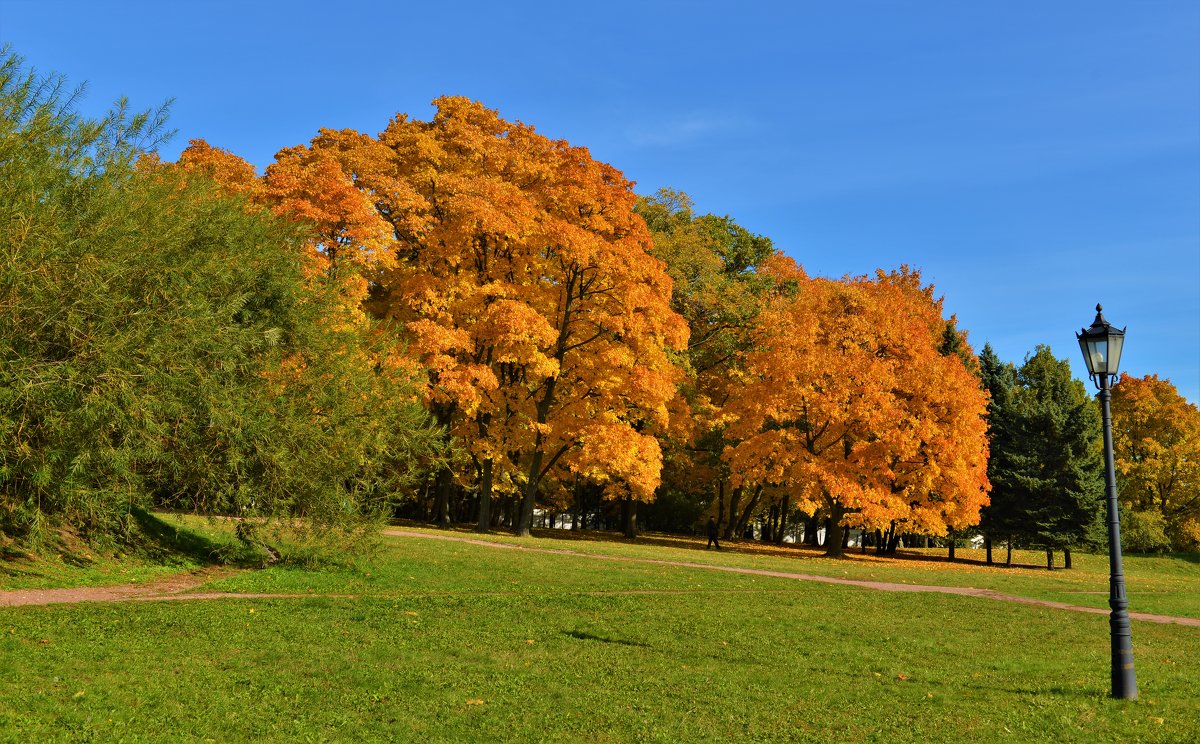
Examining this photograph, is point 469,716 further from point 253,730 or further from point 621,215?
point 621,215

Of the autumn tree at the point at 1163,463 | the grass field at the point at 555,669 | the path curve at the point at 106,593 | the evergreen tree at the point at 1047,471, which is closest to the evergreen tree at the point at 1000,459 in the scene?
the evergreen tree at the point at 1047,471

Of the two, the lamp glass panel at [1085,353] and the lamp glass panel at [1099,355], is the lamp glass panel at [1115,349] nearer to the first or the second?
the lamp glass panel at [1099,355]

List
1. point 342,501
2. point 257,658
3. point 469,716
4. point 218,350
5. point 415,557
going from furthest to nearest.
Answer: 1. point 415,557
2. point 342,501
3. point 218,350
4. point 257,658
5. point 469,716

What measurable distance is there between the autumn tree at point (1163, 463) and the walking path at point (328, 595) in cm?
3492

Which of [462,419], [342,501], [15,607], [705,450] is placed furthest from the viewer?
[705,450]

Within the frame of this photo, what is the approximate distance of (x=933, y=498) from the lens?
130 feet

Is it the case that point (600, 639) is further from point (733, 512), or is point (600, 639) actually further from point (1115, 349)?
point (733, 512)

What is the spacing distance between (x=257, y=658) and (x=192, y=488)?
8.73m

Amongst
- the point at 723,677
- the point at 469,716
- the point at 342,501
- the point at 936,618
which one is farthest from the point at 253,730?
the point at 936,618

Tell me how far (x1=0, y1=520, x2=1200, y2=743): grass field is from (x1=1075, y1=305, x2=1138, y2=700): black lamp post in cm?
42

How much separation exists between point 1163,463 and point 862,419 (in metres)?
30.4

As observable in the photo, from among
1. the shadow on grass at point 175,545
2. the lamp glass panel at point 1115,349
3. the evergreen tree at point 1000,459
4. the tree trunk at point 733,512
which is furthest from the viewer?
the tree trunk at point 733,512

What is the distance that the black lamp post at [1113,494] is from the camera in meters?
10.2

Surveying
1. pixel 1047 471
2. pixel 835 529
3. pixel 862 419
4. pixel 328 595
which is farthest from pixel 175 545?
pixel 1047 471
